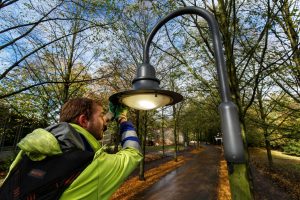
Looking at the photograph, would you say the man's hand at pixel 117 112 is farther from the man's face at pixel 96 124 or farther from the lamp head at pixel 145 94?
the man's face at pixel 96 124

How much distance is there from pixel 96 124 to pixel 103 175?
57 cm

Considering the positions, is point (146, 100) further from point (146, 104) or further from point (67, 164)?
point (67, 164)

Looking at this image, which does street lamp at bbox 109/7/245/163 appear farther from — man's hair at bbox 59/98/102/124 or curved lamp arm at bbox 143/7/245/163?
man's hair at bbox 59/98/102/124

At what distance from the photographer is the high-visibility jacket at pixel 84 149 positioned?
140cm

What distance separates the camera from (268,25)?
19.2ft

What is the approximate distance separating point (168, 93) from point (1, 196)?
153 centimetres

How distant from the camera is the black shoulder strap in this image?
4.37ft

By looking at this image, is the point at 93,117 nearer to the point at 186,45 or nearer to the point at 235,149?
the point at 235,149

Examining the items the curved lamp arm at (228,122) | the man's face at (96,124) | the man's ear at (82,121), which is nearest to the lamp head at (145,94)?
the man's face at (96,124)

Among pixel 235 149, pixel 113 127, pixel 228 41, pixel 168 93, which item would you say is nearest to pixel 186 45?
pixel 228 41

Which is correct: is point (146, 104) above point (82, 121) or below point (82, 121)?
above

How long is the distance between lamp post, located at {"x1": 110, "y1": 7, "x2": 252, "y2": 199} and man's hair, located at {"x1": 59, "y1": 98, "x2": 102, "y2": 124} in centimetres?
25

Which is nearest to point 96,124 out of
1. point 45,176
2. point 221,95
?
point 45,176

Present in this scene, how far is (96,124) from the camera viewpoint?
1.99m
